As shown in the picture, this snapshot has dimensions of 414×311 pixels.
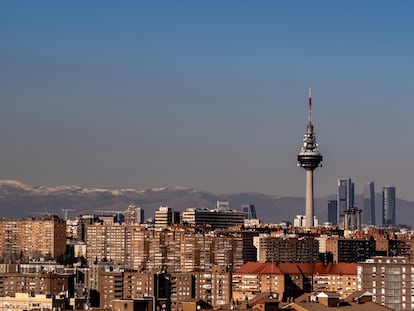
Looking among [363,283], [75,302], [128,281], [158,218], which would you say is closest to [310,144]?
[158,218]

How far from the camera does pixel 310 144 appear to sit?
483ft

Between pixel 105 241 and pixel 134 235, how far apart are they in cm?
736

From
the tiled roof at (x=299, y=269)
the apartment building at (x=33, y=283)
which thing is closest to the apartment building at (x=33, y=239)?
the tiled roof at (x=299, y=269)

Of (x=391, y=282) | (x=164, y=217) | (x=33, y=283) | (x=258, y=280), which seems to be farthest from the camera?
(x=164, y=217)

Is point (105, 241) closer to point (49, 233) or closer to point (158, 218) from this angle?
point (49, 233)

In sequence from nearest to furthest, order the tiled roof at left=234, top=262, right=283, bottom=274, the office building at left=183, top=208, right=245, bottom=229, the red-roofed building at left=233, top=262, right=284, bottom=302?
the red-roofed building at left=233, top=262, right=284, bottom=302, the tiled roof at left=234, top=262, right=283, bottom=274, the office building at left=183, top=208, right=245, bottom=229

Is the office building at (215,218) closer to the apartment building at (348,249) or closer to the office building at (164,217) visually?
the office building at (164,217)

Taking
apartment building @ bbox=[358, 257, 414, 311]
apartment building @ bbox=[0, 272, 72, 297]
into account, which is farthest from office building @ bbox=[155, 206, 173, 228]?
apartment building @ bbox=[358, 257, 414, 311]

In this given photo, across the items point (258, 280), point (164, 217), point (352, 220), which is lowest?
point (258, 280)

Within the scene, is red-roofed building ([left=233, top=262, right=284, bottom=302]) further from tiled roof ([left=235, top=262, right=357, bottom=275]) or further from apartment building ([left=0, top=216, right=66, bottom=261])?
apartment building ([left=0, top=216, right=66, bottom=261])

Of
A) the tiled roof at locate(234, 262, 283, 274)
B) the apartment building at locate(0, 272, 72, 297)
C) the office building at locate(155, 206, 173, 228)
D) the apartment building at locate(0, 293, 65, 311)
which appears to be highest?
the office building at locate(155, 206, 173, 228)

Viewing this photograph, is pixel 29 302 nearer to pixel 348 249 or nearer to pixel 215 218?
pixel 348 249

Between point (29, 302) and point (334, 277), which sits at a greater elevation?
point (334, 277)

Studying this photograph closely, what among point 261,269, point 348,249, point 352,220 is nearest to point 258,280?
point 261,269
